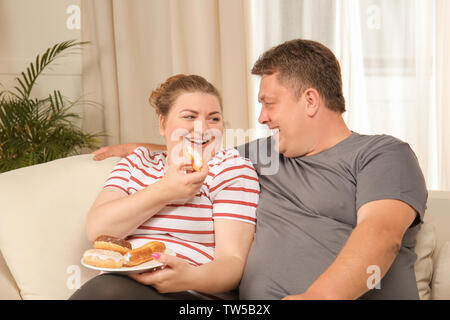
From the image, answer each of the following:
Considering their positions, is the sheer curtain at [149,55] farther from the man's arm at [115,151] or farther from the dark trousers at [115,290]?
the dark trousers at [115,290]

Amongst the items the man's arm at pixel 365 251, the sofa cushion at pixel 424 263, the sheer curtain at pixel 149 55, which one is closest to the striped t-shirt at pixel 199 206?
the man's arm at pixel 365 251

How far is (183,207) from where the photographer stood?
4.64 ft

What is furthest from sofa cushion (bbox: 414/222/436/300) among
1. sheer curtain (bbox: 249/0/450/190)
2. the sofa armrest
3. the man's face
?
sheer curtain (bbox: 249/0/450/190)

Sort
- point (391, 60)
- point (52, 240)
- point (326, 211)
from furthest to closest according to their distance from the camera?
point (391, 60)
point (52, 240)
point (326, 211)

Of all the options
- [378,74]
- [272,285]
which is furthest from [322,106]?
[378,74]

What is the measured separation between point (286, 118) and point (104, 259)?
74cm

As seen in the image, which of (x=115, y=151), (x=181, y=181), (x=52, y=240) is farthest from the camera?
(x=115, y=151)

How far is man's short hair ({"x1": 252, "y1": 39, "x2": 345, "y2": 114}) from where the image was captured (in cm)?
155

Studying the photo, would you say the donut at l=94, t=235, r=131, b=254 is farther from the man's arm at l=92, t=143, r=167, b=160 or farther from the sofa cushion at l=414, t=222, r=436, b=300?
the sofa cushion at l=414, t=222, r=436, b=300

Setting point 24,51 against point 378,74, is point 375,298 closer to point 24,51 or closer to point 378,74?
point 378,74

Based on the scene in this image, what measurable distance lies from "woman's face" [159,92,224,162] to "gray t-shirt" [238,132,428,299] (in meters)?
0.23

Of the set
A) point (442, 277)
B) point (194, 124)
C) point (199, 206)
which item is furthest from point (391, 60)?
point (199, 206)

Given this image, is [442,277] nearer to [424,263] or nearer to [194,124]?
[424,263]

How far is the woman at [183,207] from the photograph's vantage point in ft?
3.94
